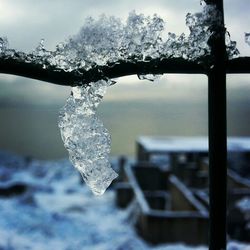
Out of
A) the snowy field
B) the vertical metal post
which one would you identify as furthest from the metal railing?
the snowy field

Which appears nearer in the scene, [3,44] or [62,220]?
[3,44]

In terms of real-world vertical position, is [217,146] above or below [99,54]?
below

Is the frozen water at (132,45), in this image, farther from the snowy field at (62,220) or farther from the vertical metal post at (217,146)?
the snowy field at (62,220)

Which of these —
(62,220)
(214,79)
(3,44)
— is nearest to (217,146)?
(214,79)

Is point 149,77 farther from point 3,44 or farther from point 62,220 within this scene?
point 62,220

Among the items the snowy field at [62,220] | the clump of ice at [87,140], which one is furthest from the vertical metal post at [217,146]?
the snowy field at [62,220]

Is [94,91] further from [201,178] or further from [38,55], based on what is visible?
[201,178]

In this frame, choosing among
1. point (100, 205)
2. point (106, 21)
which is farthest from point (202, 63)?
point (100, 205)
